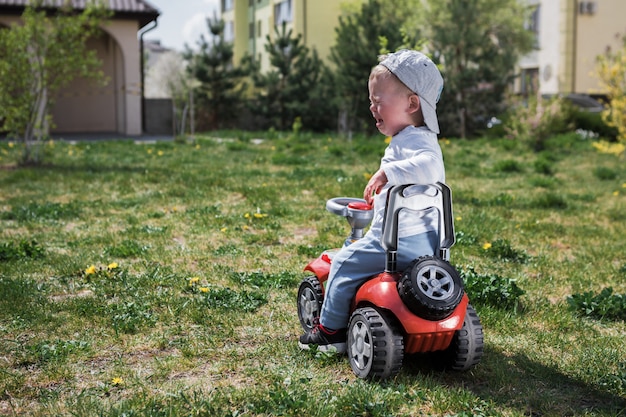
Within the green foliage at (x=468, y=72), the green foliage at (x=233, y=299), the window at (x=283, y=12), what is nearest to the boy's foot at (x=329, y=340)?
the green foliage at (x=233, y=299)

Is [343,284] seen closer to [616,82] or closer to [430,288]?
[430,288]

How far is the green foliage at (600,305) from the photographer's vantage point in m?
4.52

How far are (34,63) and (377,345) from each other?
34.4ft

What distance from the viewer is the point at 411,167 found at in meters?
3.29

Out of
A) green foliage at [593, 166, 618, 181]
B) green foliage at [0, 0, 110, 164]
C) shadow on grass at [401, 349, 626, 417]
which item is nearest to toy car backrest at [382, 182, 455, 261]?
shadow on grass at [401, 349, 626, 417]

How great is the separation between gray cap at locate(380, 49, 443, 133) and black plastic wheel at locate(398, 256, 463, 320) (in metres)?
0.67

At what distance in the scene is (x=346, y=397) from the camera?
3117 mm

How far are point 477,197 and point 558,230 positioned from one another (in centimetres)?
200

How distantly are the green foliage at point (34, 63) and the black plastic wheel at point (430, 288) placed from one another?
9769 millimetres

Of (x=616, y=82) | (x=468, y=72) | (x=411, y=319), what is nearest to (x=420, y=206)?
(x=411, y=319)

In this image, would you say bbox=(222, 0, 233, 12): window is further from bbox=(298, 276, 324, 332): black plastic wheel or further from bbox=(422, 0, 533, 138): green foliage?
bbox=(298, 276, 324, 332): black plastic wheel

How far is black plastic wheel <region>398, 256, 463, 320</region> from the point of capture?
3.18m

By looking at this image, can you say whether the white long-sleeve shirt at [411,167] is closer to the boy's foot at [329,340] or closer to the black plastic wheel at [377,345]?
the black plastic wheel at [377,345]

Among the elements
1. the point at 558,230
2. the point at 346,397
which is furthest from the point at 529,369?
the point at 558,230
